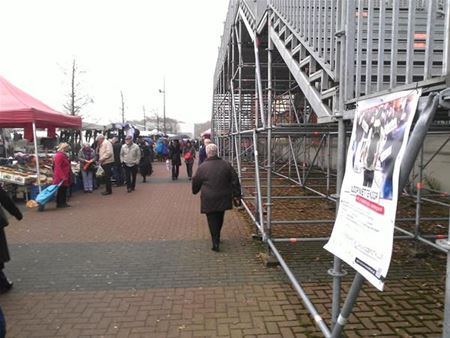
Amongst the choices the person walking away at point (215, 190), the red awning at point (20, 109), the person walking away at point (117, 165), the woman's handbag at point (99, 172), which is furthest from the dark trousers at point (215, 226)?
the person walking away at point (117, 165)

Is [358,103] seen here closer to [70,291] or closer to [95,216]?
[70,291]

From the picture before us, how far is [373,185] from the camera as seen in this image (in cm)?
232

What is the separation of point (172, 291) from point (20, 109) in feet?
25.5

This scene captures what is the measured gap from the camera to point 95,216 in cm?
936

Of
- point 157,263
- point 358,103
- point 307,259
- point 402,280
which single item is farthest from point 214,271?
point 358,103

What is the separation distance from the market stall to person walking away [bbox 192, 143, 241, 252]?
6.08 m

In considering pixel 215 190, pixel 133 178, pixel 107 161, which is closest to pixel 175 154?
pixel 133 178

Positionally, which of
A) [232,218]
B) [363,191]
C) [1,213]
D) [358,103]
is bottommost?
[232,218]

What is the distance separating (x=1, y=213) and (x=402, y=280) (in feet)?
15.0

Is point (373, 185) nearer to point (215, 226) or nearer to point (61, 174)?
point (215, 226)

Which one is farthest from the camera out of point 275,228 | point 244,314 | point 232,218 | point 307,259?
point 232,218

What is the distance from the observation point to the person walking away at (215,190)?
648cm

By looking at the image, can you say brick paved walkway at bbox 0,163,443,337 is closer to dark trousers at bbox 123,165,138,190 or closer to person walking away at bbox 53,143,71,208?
person walking away at bbox 53,143,71,208

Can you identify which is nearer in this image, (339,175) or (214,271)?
(339,175)
